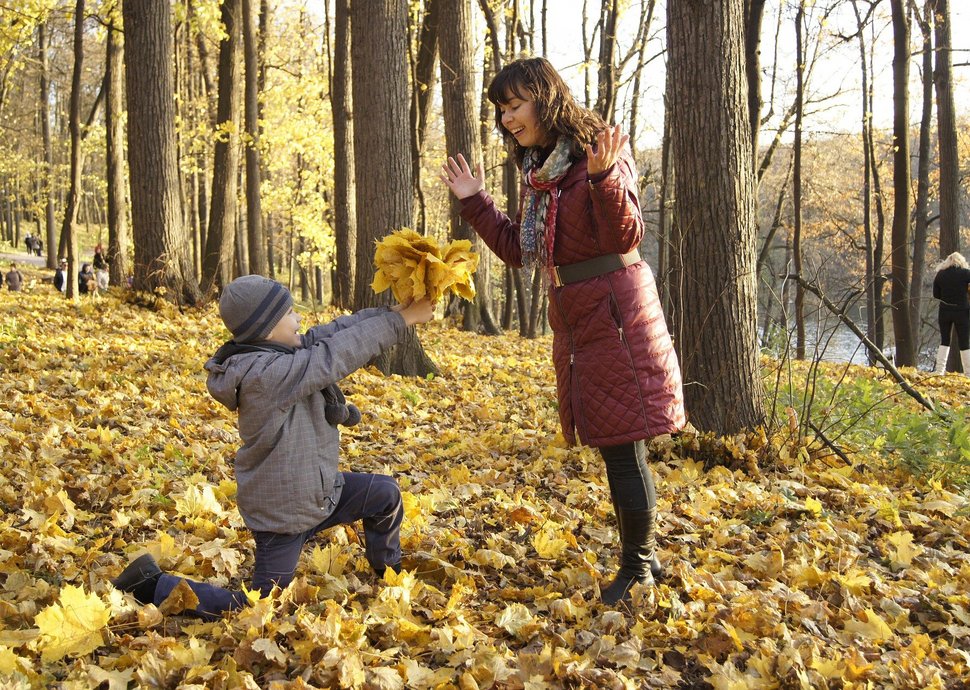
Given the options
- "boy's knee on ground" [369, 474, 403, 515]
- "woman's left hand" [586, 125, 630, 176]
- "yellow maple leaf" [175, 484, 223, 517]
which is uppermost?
"woman's left hand" [586, 125, 630, 176]

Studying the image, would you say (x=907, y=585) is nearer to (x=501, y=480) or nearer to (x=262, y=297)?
(x=501, y=480)

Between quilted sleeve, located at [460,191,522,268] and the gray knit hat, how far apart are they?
101 cm

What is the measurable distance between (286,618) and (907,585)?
264cm

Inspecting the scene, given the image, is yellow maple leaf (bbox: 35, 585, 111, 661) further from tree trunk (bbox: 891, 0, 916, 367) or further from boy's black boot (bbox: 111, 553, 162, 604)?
tree trunk (bbox: 891, 0, 916, 367)

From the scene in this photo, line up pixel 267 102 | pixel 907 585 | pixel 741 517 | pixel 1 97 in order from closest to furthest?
pixel 907 585
pixel 741 517
pixel 267 102
pixel 1 97

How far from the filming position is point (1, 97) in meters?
22.1

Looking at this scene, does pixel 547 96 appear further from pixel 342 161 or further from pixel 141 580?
pixel 342 161

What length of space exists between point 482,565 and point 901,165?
11.4m

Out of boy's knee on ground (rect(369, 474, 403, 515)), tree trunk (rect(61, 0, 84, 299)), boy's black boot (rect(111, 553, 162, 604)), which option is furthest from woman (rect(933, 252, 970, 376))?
tree trunk (rect(61, 0, 84, 299))

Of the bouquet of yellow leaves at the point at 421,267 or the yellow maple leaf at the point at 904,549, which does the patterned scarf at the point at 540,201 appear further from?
the yellow maple leaf at the point at 904,549

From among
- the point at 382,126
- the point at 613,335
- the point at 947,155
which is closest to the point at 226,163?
the point at 382,126

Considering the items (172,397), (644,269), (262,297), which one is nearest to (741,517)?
(644,269)

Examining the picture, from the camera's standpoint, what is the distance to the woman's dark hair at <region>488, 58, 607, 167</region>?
2.79 metres

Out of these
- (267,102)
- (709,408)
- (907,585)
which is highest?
(267,102)
